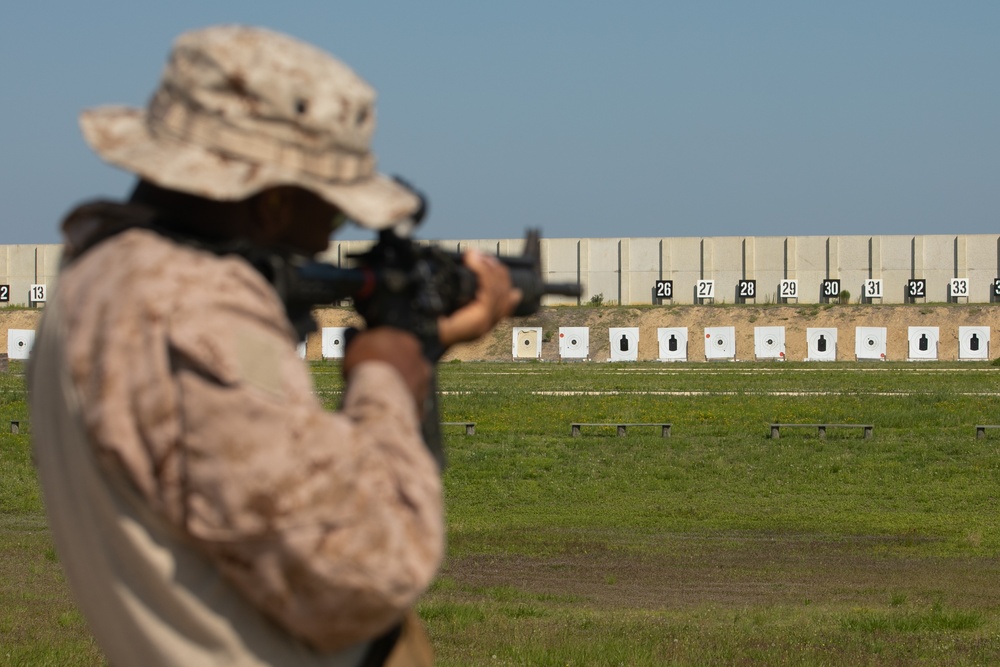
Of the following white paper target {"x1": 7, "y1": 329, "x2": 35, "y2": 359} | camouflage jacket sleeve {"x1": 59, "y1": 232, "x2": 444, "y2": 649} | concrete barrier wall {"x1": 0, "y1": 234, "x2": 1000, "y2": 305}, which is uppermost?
concrete barrier wall {"x1": 0, "y1": 234, "x2": 1000, "y2": 305}

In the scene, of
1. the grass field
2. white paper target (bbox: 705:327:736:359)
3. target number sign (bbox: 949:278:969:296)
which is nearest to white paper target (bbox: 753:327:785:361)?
white paper target (bbox: 705:327:736:359)

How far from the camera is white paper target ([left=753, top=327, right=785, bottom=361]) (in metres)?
66.4

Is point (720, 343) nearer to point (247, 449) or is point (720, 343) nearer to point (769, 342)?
point (769, 342)

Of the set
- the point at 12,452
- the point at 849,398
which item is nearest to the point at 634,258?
the point at 849,398

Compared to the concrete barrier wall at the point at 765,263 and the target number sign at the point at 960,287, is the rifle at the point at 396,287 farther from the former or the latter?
the target number sign at the point at 960,287

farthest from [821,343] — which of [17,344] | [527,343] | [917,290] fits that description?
[17,344]

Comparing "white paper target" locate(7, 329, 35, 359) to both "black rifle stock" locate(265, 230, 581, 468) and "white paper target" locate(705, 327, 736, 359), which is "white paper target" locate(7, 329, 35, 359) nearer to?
"white paper target" locate(705, 327, 736, 359)

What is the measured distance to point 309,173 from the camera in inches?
88.0

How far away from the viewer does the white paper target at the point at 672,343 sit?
67188mm

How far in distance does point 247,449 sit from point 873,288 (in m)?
79.2

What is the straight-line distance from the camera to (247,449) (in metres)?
1.95

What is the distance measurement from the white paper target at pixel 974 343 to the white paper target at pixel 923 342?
137cm

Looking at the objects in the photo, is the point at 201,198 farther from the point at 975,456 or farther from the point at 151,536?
the point at 975,456

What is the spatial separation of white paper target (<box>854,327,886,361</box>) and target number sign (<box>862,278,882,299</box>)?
1106 centimetres
